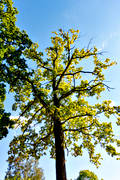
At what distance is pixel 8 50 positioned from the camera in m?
11.3

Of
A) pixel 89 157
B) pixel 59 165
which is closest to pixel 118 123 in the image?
pixel 89 157

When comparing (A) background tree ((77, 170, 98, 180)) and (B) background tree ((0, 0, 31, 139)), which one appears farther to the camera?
(A) background tree ((77, 170, 98, 180))

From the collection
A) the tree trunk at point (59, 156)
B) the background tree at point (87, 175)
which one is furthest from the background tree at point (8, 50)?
the background tree at point (87, 175)

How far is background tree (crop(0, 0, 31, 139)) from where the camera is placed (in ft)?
35.0

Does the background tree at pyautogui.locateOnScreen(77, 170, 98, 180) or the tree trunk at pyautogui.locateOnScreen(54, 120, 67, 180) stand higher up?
the background tree at pyautogui.locateOnScreen(77, 170, 98, 180)

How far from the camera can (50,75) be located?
1327 centimetres

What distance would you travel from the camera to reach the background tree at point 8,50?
10.7 metres

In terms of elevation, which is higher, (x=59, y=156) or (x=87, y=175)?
(x=87, y=175)

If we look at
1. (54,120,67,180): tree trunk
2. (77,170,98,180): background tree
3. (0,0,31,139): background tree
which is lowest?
(54,120,67,180): tree trunk

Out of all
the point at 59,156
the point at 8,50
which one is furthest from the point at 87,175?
the point at 8,50

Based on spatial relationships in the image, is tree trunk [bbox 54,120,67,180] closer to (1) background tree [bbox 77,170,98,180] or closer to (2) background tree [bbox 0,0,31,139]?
(2) background tree [bbox 0,0,31,139]

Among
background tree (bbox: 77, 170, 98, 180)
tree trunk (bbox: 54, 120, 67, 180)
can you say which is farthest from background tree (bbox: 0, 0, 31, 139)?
background tree (bbox: 77, 170, 98, 180)

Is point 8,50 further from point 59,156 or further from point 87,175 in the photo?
point 87,175

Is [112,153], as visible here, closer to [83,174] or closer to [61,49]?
[61,49]
